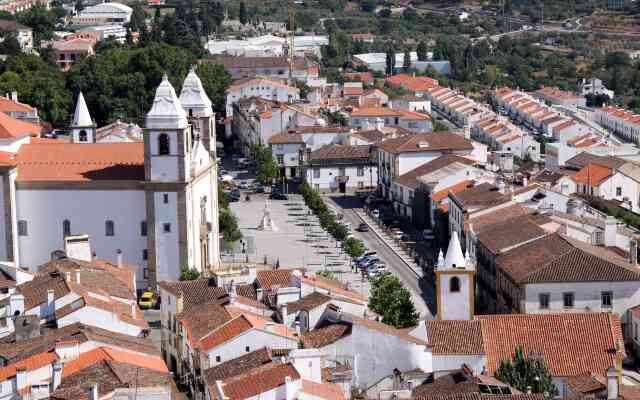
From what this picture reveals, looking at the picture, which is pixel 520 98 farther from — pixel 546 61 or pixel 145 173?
pixel 145 173

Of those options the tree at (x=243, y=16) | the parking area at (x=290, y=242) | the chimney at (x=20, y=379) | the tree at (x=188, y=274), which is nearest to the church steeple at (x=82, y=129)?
the parking area at (x=290, y=242)

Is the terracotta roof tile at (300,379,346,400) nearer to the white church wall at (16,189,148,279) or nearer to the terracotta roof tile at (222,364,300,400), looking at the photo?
the terracotta roof tile at (222,364,300,400)

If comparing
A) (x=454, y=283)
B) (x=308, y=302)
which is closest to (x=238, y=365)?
(x=308, y=302)

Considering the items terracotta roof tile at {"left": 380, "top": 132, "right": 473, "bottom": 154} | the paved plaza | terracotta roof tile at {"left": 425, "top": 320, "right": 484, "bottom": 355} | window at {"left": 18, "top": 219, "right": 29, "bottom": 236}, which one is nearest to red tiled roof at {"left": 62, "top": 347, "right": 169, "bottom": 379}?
terracotta roof tile at {"left": 425, "top": 320, "right": 484, "bottom": 355}

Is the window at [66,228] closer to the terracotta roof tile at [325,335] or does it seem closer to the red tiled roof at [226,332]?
the red tiled roof at [226,332]

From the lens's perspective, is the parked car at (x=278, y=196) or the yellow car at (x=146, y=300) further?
the parked car at (x=278, y=196)

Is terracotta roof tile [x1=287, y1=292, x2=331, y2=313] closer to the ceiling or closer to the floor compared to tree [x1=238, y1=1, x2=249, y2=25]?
closer to the ceiling

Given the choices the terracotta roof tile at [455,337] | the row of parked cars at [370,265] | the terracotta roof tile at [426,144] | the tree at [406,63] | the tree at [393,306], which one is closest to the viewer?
the terracotta roof tile at [455,337]

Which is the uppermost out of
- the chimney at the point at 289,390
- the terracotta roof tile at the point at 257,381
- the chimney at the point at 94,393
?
the chimney at the point at 94,393
